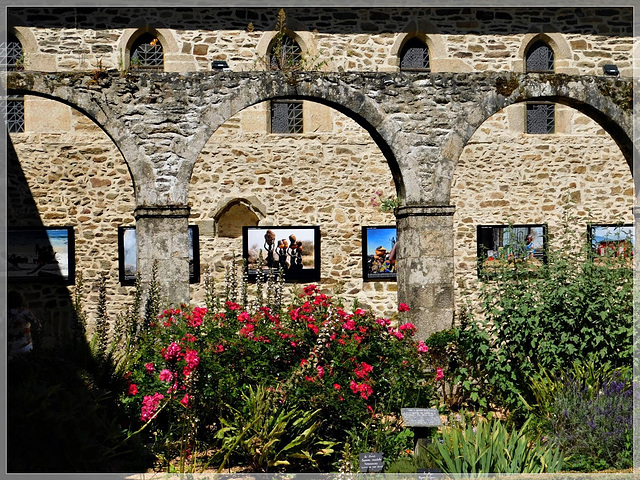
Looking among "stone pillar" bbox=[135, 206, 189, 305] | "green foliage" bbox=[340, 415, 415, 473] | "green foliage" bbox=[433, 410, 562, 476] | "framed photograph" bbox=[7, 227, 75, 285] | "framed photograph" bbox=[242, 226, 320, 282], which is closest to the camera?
"green foliage" bbox=[433, 410, 562, 476]

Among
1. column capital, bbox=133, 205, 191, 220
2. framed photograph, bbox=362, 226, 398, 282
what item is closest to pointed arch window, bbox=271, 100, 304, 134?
framed photograph, bbox=362, 226, 398, 282

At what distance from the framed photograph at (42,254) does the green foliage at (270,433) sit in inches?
269

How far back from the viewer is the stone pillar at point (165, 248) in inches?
302

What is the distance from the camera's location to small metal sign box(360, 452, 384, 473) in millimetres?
4996

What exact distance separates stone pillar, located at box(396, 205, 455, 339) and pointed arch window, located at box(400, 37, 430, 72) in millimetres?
5029

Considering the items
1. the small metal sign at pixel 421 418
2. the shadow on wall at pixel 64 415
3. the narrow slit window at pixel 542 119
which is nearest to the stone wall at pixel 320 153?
the narrow slit window at pixel 542 119

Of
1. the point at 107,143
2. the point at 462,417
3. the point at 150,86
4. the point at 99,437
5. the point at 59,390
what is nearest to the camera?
the point at 59,390

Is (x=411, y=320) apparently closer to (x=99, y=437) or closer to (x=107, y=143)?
(x=99, y=437)

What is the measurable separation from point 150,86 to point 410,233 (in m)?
3.17

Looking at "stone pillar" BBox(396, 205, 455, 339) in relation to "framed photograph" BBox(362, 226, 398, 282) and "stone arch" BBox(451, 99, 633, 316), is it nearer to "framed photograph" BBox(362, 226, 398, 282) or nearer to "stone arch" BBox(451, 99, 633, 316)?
"framed photograph" BBox(362, 226, 398, 282)

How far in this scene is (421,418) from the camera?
520 centimetres

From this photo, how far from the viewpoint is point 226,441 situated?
541cm

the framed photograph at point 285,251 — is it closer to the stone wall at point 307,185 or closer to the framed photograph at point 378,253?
the stone wall at point 307,185

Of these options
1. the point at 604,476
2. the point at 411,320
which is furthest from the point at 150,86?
the point at 604,476
